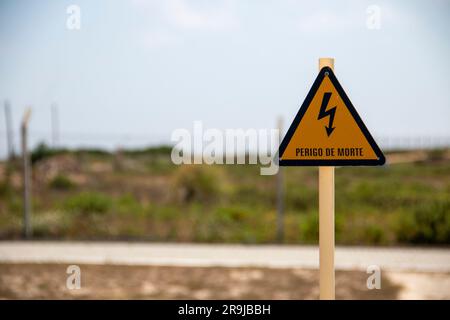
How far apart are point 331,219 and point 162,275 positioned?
4.40 m

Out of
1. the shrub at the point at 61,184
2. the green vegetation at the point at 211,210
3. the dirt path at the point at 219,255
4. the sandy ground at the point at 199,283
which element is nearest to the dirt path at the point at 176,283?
the sandy ground at the point at 199,283

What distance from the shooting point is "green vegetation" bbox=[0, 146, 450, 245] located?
410 inches

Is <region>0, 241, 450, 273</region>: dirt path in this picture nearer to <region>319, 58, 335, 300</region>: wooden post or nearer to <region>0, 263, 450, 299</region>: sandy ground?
<region>0, 263, 450, 299</region>: sandy ground

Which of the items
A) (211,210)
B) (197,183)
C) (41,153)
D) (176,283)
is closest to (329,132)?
(176,283)

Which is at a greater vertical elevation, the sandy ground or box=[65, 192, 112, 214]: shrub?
box=[65, 192, 112, 214]: shrub

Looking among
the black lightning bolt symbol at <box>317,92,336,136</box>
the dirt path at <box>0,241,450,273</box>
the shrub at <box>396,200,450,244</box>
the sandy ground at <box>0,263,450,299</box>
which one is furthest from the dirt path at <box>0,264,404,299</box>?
the black lightning bolt symbol at <box>317,92,336,136</box>

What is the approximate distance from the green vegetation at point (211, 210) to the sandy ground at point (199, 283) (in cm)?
244

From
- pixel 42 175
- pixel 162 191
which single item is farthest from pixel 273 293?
pixel 42 175

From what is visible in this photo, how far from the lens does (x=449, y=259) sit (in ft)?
28.8

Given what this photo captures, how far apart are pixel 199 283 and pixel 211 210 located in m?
7.39

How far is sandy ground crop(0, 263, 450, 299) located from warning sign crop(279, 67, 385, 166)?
3.31 meters

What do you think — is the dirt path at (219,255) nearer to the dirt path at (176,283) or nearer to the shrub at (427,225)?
the dirt path at (176,283)

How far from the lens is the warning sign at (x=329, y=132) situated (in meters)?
3.75
